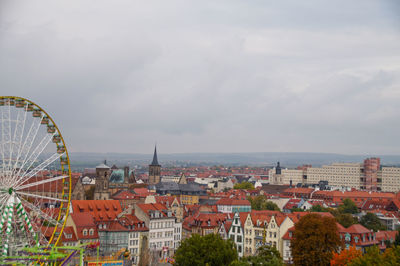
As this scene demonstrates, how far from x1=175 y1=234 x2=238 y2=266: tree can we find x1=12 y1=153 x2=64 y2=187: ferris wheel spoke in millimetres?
16056

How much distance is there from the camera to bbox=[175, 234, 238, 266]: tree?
61.4 metres

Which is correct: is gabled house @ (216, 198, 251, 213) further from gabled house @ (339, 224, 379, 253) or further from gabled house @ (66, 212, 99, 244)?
gabled house @ (66, 212, 99, 244)

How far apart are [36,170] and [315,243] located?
109 feet

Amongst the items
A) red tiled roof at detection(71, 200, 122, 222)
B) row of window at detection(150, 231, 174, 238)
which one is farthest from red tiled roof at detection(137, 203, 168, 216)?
red tiled roof at detection(71, 200, 122, 222)

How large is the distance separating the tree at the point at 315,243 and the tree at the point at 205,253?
11377mm

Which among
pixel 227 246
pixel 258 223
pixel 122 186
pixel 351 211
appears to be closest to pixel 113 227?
pixel 258 223

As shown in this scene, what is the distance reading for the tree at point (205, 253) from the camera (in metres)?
61.4

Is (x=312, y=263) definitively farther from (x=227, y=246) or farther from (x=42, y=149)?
(x=42, y=149)

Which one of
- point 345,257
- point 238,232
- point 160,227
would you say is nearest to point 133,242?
point 160,227

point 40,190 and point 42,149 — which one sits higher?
point 42,149

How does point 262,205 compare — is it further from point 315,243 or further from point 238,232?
point 315,243

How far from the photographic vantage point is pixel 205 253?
203 ft

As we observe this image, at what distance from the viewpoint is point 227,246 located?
63.6m

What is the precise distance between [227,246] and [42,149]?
21297mm
